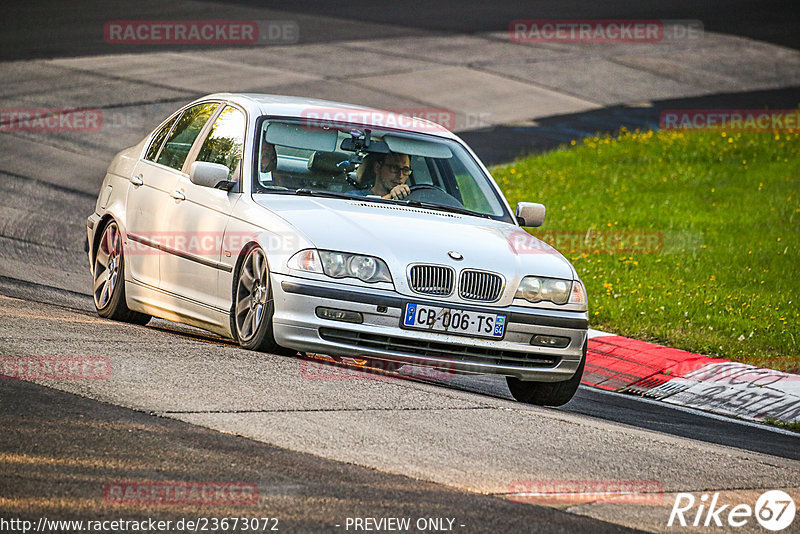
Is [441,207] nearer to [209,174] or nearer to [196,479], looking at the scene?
[209,174]

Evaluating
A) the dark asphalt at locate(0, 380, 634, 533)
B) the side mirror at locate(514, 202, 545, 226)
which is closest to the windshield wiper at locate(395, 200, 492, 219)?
the side mirror at locate(514, 202, 545, 226)

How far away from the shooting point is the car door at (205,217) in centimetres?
815

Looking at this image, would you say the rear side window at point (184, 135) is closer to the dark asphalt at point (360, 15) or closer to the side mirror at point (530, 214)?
the side mirror at point (530, 214)

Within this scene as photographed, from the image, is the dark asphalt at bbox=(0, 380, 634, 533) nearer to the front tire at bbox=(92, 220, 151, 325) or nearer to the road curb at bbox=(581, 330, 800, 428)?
the front tire at bbox=(92, 220, 151, 325)

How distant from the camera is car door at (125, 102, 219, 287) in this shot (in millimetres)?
8828

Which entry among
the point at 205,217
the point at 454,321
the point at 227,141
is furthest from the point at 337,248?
the point at 227,141

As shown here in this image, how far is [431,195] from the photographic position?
8852 millimetres

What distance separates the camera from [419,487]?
211 inches

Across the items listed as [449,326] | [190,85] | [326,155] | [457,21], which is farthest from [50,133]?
[457,21]

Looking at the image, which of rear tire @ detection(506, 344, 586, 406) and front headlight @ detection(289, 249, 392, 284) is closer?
front headlight @ detection(289, 249, 392, 284)

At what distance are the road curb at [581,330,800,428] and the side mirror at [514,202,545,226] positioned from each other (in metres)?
1.80

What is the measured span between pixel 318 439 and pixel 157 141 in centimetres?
447

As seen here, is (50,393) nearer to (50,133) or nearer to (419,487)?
(419,487)

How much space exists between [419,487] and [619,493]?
3.10 feet
